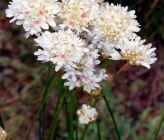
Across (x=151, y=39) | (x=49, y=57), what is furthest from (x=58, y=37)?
(x=151, y=39)

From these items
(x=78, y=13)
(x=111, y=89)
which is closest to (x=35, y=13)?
(x=78, y=13)

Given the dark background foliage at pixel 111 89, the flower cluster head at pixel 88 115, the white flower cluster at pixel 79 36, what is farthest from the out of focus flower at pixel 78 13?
the dark background foliage at pixel 111 89

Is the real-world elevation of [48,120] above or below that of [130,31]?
below

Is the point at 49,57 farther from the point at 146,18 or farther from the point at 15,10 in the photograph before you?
the point at 146,18

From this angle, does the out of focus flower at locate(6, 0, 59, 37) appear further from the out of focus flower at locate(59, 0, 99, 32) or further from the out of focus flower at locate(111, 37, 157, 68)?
the out of focus flower at locate(111, 37, 157, 68)

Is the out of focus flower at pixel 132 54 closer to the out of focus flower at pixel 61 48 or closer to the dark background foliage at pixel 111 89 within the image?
the out of focus flower at pixel 61 48

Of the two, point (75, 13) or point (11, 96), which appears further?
point (11, 96)
